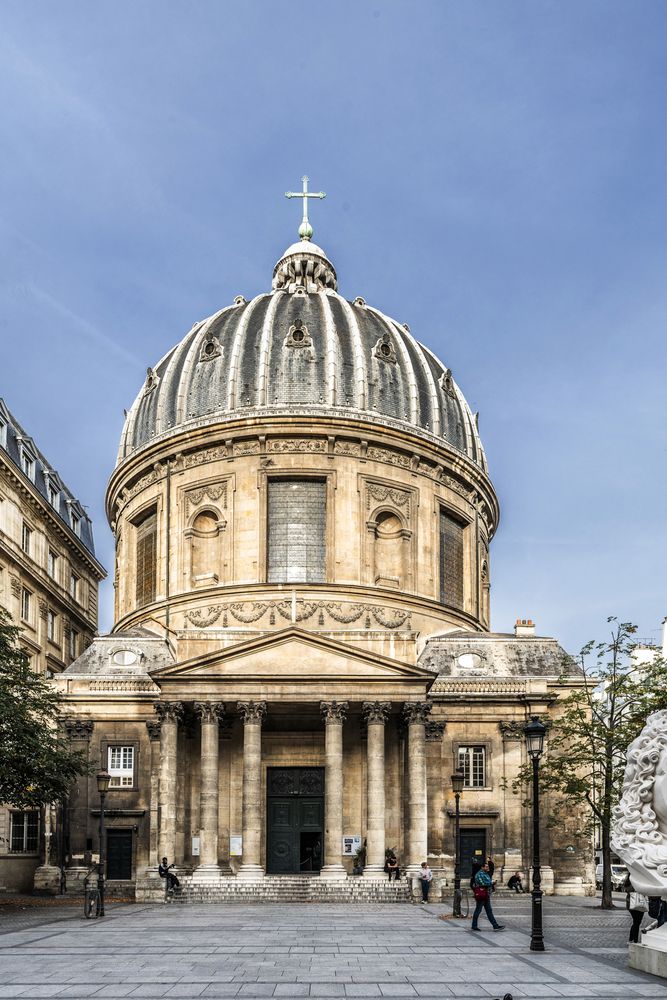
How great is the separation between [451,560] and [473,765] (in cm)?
1368

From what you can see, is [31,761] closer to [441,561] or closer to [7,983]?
[7,983]

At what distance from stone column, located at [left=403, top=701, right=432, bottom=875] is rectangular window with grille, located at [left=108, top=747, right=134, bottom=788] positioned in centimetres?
1360

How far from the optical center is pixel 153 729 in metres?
56.7

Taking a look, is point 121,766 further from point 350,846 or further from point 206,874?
point 350,846

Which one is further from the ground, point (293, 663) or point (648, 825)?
point (293, 663)

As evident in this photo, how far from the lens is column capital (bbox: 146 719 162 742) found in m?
56.5

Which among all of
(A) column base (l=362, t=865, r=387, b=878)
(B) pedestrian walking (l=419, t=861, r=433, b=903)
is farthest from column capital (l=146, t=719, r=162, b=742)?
(B) pedestrian walking (l=419, t=861, r=433, b=903)

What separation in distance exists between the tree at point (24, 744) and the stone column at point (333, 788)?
11.0 meters

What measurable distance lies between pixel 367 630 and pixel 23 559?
64.5 feet

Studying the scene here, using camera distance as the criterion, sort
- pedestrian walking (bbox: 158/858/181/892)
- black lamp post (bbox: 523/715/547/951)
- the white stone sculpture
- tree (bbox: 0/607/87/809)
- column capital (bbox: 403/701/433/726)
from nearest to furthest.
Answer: the white stone sculpture → black lamp post (bbox: 523/715/547/951) → tree (bbox: 0/607/87/809) → pedestrian walking (bbox: 158/858/181/892) → column capital (bbox: 403/701/433/726)

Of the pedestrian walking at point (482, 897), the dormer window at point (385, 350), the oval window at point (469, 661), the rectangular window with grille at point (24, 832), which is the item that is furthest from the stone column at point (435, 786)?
the dormer window at point (385, 350)

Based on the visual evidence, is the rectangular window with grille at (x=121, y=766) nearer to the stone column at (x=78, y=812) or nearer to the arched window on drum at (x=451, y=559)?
the stone column at (x=78, y=812)

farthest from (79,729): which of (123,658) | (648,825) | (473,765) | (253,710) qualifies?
(648,825)

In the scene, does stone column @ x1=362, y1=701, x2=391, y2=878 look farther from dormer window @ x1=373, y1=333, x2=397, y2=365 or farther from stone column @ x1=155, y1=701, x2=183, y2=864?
dormer window @ x1=373, y1=333, x2=397, y2=365
